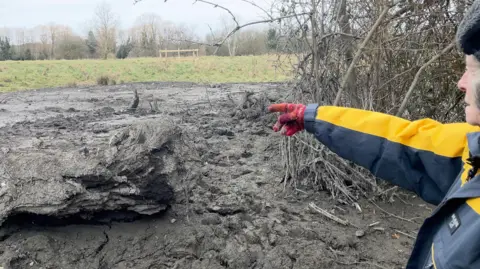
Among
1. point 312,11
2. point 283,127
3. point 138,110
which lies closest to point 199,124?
point 138,110

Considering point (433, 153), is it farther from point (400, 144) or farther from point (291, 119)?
point (291, 119)

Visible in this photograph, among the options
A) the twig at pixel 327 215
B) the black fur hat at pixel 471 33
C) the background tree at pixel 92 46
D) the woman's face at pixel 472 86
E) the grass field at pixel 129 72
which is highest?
the background tree at pixel 92 46

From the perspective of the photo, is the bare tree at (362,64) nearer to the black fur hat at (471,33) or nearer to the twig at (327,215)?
the twig at (327,215)

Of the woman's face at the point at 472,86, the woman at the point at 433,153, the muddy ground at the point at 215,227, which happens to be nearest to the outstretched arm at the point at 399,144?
the woman at the point at 433,153

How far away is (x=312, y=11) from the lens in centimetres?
383

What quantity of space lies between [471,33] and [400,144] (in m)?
0.73

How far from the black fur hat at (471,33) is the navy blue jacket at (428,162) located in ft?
1.11

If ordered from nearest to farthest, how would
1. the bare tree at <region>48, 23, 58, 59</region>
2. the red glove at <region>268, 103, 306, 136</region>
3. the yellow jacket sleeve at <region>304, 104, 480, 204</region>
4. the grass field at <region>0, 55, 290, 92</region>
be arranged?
the yellow jacket sleeve at <region>304, 104, 480, 204</region> → the red glove at <region>268, 103, 306, 136</region> → the grass field at <region>0, 55, 290, 92</region> → the bare tree at <region>48, 23, 58, 59</region>

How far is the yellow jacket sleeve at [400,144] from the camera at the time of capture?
1.84m

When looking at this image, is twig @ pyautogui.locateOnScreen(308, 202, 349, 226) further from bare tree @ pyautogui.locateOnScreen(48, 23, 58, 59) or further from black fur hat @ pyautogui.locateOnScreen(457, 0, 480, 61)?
bare tree @ pyautogui.locateOnScreen(48, 23, 58, 59)

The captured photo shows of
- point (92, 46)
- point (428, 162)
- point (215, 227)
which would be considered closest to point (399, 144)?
point (428, 162)

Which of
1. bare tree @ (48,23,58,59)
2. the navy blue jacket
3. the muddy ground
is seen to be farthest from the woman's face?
bare tree @ (48,23,58,59)

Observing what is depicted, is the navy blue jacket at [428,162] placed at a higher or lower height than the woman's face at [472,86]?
lower

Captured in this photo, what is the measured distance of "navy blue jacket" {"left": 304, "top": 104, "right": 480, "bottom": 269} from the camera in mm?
1397
